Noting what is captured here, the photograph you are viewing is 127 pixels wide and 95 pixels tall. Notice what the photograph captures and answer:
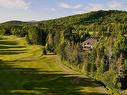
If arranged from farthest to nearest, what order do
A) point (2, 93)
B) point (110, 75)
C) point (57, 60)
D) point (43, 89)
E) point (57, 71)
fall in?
point (57, 60)
point (57, 71)
point (110, 75)
point (43, 89)
point (2, 93)

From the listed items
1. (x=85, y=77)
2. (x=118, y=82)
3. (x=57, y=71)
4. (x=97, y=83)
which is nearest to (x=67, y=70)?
(x=57, y=71)

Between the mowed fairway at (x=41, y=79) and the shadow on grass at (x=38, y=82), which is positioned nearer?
the shadow on grass at (x=38, y=82)

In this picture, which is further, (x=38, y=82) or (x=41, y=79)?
(x=41, y=79)

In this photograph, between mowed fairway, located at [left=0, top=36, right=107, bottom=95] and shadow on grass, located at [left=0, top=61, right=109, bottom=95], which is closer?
shadow on grass, located at [left=0, top=61, right=109, bottom=95]

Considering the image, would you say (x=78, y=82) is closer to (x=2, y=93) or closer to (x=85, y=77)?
(x=85, y=77)
